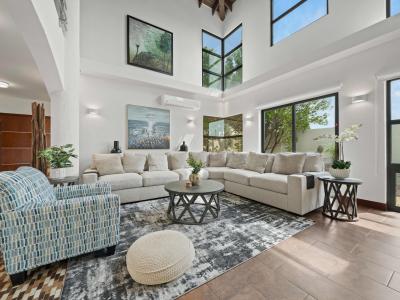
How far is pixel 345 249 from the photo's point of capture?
187cm

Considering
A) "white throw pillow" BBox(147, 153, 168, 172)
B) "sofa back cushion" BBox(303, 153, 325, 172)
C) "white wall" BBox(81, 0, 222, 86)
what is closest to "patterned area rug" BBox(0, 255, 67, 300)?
"white throw pillow" BBox(147, 153, 168, 172)

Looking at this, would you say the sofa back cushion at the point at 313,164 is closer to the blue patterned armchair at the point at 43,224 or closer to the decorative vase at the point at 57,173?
the blue patterned armchair at the point at 43,224

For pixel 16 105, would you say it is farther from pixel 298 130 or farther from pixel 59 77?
pixel 298 130

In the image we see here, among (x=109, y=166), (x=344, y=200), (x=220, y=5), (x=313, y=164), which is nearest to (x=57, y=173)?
(x=109, y=166)

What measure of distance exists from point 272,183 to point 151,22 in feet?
16.9

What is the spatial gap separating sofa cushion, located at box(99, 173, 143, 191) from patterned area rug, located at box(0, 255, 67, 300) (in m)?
1.68

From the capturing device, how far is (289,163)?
341 cm

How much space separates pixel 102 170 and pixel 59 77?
5.57ft

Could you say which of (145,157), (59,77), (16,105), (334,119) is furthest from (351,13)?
(16,105)

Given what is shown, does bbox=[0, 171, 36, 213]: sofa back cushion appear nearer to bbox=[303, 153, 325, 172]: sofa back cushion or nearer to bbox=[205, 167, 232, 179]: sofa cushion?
bbox=[205, 167, 232, 179]: sofa cushion

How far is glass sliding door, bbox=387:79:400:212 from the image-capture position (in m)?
2.91

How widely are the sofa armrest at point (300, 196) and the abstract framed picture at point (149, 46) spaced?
4335mm

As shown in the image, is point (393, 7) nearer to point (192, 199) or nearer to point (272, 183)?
point (272, 183)

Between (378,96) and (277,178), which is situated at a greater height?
(378,96)
